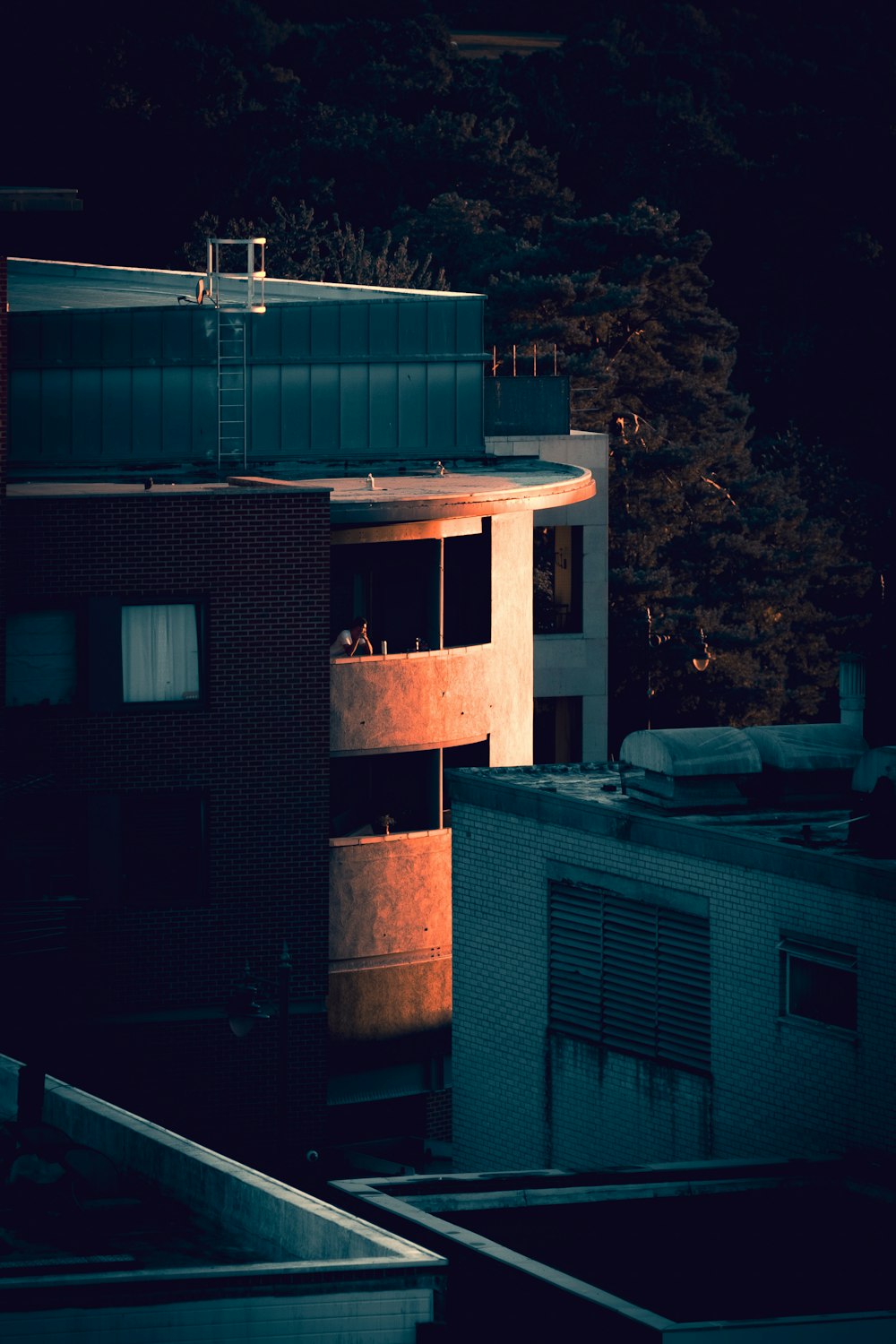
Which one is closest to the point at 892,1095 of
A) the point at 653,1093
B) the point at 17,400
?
the point at 653,1093

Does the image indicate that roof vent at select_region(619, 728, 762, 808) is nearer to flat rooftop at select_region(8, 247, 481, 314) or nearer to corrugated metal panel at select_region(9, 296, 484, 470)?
corrugated metal panel at select_region(9, 296, 484, 470)

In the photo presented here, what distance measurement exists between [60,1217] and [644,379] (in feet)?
205

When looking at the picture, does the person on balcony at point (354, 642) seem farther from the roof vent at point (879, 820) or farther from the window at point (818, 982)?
the window at point (818, 982)

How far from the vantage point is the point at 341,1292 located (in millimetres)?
15375

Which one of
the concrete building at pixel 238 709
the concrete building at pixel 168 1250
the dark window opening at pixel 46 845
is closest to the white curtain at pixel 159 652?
the concrete building at pixel 238 709

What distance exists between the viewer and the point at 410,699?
35.5 m

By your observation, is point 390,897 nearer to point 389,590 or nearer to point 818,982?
point 389,590

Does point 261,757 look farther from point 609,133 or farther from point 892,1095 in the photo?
point 609,133

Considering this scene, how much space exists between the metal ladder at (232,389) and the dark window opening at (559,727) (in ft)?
39.6

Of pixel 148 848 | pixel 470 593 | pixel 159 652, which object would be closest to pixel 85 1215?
pixel 148 848

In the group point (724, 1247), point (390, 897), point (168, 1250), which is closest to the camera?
point (168, 1250)

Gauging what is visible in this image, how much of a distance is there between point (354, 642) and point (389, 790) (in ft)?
9.62

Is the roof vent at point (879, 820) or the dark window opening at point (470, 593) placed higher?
the dark window opening at point (470, 593)

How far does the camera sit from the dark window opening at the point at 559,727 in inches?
2051
